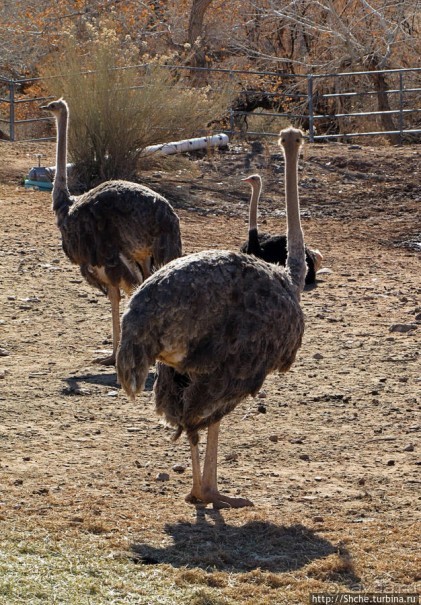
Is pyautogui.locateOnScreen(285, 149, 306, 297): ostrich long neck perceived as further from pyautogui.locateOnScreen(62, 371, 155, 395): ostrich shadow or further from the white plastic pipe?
the white plastic pipe

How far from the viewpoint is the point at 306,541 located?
15.8ft

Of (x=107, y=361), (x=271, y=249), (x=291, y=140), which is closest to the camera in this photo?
(x=291, y=140)

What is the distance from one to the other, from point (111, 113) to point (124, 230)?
6921 mm

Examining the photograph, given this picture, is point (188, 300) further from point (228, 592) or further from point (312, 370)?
point (312, 370)

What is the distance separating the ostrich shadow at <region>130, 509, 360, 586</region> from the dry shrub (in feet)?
31.2

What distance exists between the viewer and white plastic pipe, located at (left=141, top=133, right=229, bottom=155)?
15.1 meters

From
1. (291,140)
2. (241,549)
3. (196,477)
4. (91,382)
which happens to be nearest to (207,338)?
(196,477)

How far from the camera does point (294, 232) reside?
6246 mm

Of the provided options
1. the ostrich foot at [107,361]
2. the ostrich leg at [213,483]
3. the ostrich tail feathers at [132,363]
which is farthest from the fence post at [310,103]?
the ostrich tail feathers at [132,363]

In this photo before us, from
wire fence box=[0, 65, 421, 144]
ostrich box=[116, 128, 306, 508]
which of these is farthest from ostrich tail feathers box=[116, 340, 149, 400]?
wire fence box=[0, 65, 421, 144]

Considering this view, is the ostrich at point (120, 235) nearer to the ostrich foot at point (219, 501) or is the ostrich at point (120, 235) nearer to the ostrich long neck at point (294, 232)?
the ostrich long neck at point (294, 232)

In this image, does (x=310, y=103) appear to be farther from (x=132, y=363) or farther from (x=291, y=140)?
(x=132, y=363)

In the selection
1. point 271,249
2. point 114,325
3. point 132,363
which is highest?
point 132,363

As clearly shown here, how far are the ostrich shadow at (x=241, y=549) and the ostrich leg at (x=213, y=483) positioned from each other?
0.14 m
